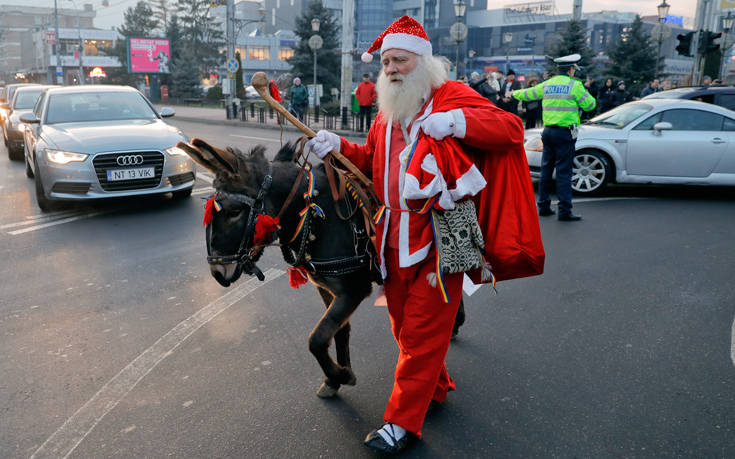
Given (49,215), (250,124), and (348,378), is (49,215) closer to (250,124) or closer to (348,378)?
(348,378)

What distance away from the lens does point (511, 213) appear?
102 inches

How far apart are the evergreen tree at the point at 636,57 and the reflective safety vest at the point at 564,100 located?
34.3m

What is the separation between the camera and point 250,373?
354 cm

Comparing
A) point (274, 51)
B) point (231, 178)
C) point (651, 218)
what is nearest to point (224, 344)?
point (231, 178)

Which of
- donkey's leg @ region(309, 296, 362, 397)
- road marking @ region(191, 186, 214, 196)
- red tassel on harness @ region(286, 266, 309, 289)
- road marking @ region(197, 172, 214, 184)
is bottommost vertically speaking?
road marking @ region(191, 186, 214, 196)

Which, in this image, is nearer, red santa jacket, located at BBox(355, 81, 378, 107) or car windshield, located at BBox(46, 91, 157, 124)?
car windshield, located at BBox(46, 91, 157, 124)

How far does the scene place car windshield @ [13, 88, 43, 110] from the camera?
15.4 metres

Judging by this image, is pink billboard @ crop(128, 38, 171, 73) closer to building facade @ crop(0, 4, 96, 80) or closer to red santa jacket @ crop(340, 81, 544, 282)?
red santa jacket @ crop(340, 81, 544, 282)

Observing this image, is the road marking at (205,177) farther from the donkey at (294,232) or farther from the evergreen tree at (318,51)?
the evergreen tree at (318,51)

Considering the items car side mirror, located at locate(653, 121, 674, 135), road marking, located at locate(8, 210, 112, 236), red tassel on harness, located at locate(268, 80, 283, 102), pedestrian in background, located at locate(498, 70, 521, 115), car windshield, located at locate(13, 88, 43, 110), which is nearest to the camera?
red tassel on harness, located at locate(268, 80, 283, 102)

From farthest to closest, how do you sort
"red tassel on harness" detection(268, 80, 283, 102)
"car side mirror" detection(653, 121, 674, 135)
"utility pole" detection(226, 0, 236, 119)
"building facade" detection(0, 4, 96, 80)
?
1. "building facade" detection(0, 4, 96, 80)
2. "utility pole" detection(226, 0, 236, 119)
3. "car side mirror" detection(653, 121, 674, 135)
4. "red tassel on harness" detection(268, 80, 283, 102)

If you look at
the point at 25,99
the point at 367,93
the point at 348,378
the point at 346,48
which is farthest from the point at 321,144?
the point at 346,48

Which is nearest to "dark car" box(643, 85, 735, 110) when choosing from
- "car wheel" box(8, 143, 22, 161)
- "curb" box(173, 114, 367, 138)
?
"curb" box(173, 114, 367, 138)

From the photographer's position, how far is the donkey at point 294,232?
2568 millimetres
